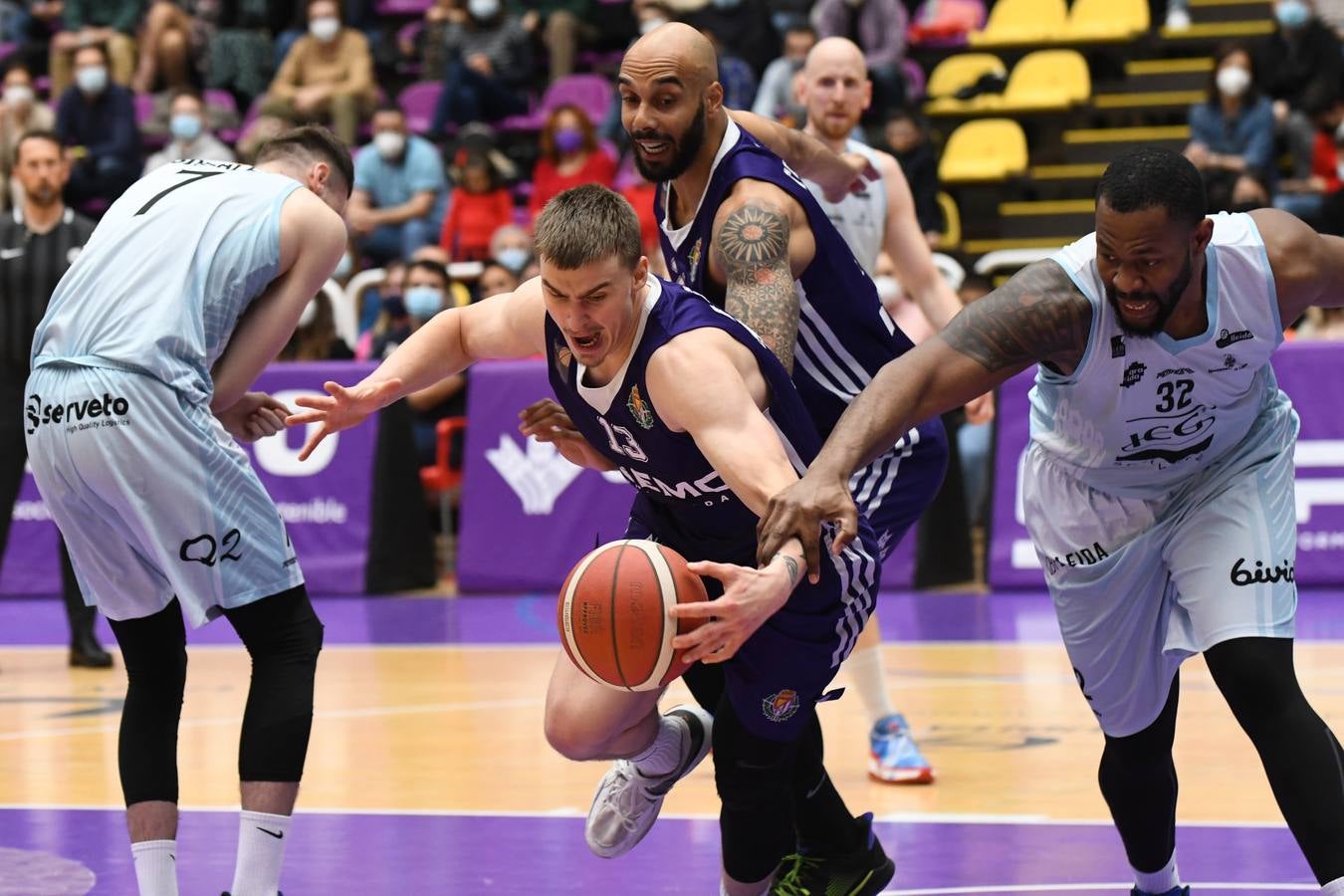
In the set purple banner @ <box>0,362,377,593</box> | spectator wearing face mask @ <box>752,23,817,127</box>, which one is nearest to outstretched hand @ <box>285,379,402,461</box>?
purple banner @ <box>0,362,377,593</box>

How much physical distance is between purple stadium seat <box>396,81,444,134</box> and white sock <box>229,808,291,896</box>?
1256 centimetres

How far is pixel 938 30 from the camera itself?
50.6 feet

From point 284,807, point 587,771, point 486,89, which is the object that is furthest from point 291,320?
point 486,89

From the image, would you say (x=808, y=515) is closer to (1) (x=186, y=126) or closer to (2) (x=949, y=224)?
(2) (x=949, y=224)

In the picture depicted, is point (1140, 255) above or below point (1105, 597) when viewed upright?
above

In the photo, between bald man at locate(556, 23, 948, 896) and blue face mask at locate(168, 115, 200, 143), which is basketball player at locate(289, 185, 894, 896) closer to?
bald man at locate(556, 23, 948, 896)

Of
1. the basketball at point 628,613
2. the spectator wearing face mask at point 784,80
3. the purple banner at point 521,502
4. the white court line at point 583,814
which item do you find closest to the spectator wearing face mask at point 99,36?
the spectator wearing face mask at point 784,80

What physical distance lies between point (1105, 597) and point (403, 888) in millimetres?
1939

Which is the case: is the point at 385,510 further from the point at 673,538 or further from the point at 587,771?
the point at 673,538

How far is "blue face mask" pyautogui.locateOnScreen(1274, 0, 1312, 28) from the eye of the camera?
44.9ft

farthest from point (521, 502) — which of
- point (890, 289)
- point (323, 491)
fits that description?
point (890, 289)

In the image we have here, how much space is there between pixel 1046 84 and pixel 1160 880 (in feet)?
36.4

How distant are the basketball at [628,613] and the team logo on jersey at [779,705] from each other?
32 centimetres

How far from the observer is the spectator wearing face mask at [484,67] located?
51.1ft
